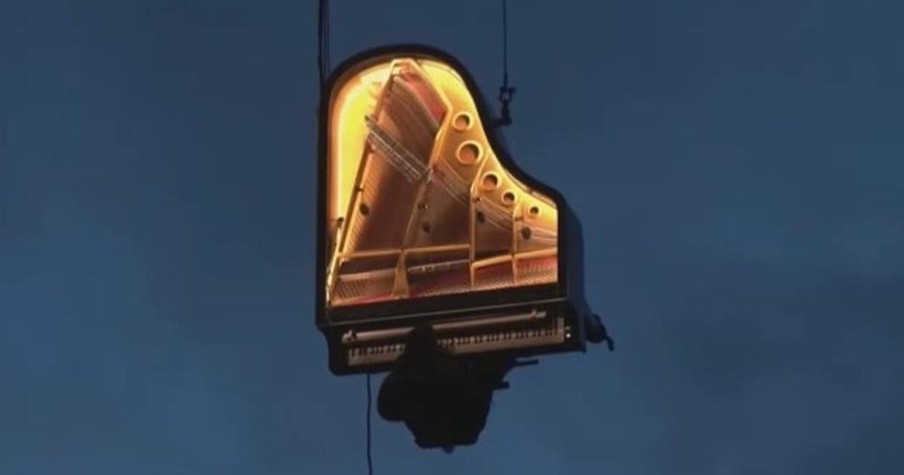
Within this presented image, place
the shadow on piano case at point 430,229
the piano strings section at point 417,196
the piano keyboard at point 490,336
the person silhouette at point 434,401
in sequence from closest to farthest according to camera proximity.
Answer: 1. the person silhouette at point 434,401
2. the piano keyboard at point 490,336
3. the shadow on piano case at point 430,229
4. the piano strings section at point 417,196

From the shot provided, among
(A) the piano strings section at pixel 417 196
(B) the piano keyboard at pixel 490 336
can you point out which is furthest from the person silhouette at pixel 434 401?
(A) the piano strings section at pixel 417 196

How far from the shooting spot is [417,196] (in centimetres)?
988

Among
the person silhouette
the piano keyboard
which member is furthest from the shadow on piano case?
the person silhouette

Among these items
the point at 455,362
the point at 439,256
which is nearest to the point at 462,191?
the point at 439,256

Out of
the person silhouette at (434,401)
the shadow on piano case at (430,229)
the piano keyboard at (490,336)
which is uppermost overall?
the shadow on piano case at (430,229)

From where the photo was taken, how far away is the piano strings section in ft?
31.1

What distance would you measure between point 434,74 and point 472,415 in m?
1.72

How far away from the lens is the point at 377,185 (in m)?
9.91

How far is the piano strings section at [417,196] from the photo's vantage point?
9484 mm

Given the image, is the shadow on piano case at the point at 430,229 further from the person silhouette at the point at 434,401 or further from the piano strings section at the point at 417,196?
the person silhouette at the point at 434,401

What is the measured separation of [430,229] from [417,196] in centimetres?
15

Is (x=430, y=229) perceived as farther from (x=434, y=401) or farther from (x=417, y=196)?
(x=434, y=401)

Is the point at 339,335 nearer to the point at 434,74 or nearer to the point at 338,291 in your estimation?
the point at 338,291

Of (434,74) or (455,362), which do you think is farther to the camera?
(434,74)
